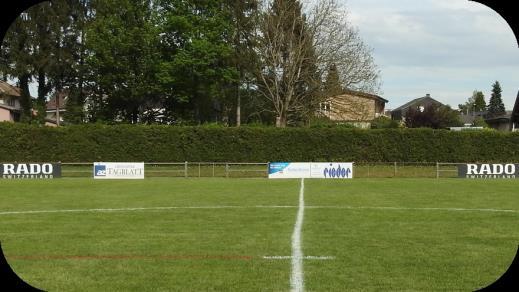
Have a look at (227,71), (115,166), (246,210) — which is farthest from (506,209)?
(227,71)

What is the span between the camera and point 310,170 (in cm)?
3775

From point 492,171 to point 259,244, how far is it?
31.5m

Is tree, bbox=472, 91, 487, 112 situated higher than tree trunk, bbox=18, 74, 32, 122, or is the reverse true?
tree, bbox=472, 91, 487, 112

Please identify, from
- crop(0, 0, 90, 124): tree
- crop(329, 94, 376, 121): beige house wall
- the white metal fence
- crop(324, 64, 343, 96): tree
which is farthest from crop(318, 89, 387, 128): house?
crop(0, 0, 90, 124): tree

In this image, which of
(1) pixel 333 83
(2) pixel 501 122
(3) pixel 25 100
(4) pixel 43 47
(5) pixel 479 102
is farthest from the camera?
(5) pixel 479 102

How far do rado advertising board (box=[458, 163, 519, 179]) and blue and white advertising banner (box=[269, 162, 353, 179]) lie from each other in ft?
26.6

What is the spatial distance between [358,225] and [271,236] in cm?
277

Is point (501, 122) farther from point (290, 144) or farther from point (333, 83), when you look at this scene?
point (290, 144)

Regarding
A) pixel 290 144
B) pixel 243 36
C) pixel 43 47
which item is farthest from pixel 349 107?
pixel 43 47

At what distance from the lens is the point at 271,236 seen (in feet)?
38.7

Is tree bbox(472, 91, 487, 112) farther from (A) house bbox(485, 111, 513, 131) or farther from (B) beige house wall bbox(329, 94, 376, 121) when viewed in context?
(B) beige house wall bbox(329, 94, 376, 121)

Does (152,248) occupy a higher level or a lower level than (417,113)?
lower

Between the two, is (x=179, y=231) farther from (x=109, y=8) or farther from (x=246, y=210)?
(x=109, y=8)

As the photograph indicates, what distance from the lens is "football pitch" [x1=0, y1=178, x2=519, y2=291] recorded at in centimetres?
785
